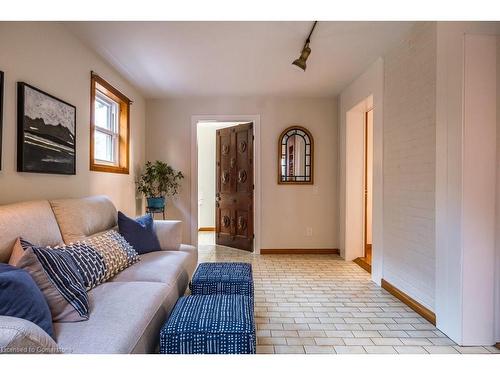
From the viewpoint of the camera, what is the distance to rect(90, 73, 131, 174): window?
303 cm

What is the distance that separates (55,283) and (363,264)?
3409 millimetres

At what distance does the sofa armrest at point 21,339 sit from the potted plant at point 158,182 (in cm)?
337

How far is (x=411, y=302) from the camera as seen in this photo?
8.07 feet

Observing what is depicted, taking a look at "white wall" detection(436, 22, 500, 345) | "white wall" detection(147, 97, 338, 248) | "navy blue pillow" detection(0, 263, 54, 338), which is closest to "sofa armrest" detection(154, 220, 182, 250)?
"navy blue pillow" detection(0, 263, 54, 338)

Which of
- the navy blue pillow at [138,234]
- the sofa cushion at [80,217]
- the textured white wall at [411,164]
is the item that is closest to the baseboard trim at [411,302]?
the textured white wall at [411,164]

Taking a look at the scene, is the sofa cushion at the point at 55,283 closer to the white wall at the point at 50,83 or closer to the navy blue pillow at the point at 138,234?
the white wall at the point at 50,83

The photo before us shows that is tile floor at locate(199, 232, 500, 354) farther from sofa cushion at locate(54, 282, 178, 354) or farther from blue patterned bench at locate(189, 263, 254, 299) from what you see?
sofa cushion at locate(54, 282, 178, 354)

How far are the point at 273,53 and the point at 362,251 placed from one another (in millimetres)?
2901

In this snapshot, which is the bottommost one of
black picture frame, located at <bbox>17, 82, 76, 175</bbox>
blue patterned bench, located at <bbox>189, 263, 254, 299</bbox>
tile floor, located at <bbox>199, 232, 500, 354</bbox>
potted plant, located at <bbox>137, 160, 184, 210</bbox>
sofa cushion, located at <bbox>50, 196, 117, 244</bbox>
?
tile floor, located at <bbox>199, 232, 500, 354</bbox>

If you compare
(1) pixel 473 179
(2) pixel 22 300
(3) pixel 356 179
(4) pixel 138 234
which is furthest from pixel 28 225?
(3) pixel 356 179

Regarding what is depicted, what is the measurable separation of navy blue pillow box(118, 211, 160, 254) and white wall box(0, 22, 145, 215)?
0.53m

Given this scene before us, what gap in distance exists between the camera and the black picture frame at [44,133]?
1935mm

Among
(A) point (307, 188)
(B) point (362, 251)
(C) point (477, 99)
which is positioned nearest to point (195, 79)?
(A) point (307, 188)
